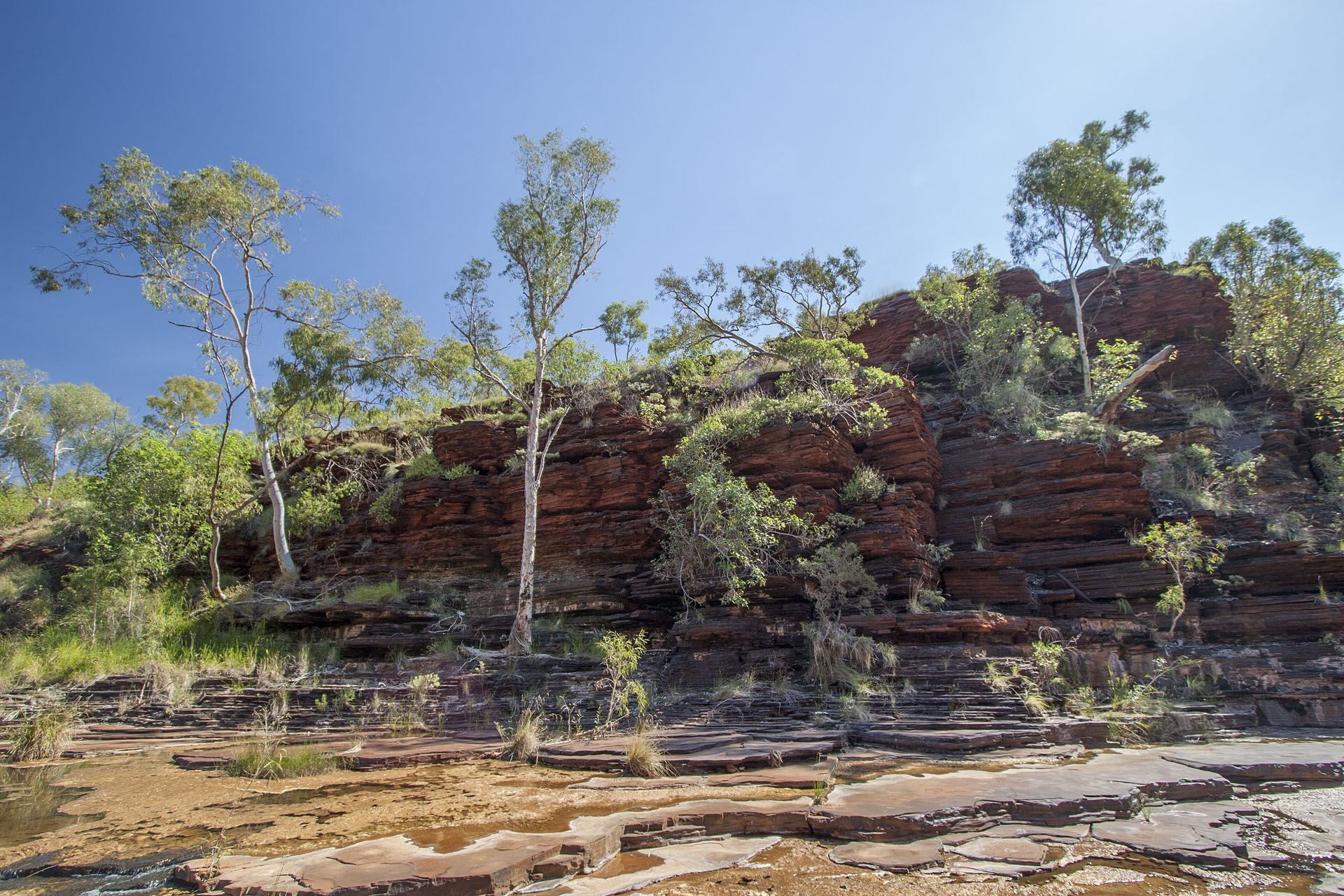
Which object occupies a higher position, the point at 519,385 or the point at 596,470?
the point at 519,385

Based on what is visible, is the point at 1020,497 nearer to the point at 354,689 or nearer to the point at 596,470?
the point at 596,470

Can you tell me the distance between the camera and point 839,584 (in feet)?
40.7

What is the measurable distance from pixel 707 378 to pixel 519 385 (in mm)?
5918

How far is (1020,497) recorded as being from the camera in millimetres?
14797

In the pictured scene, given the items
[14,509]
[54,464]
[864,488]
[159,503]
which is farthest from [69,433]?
[864,488]

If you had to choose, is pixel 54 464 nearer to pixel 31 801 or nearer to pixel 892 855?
pixel 31 801

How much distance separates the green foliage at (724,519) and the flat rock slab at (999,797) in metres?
6.24

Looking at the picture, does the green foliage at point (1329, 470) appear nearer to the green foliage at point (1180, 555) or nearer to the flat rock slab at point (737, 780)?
the green foliage at point (1180, 555)

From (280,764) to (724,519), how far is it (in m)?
8.77

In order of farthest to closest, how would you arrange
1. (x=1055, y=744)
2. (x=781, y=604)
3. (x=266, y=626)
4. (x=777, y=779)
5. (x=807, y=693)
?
(x=266, y=626) < (x=781, y=604) < (x=807, y=693) < (x=1055, y=744) < (x=777, y=779)

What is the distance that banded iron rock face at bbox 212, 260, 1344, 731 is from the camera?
10.7m

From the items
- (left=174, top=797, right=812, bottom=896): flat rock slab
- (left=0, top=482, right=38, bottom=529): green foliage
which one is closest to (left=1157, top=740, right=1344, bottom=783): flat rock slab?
(left=174, top=797, right=812, bottom=896): flat rock slab

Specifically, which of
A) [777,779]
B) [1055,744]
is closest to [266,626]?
[777,779]

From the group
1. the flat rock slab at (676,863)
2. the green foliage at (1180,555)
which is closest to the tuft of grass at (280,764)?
the flat rock slab at (676,863)
